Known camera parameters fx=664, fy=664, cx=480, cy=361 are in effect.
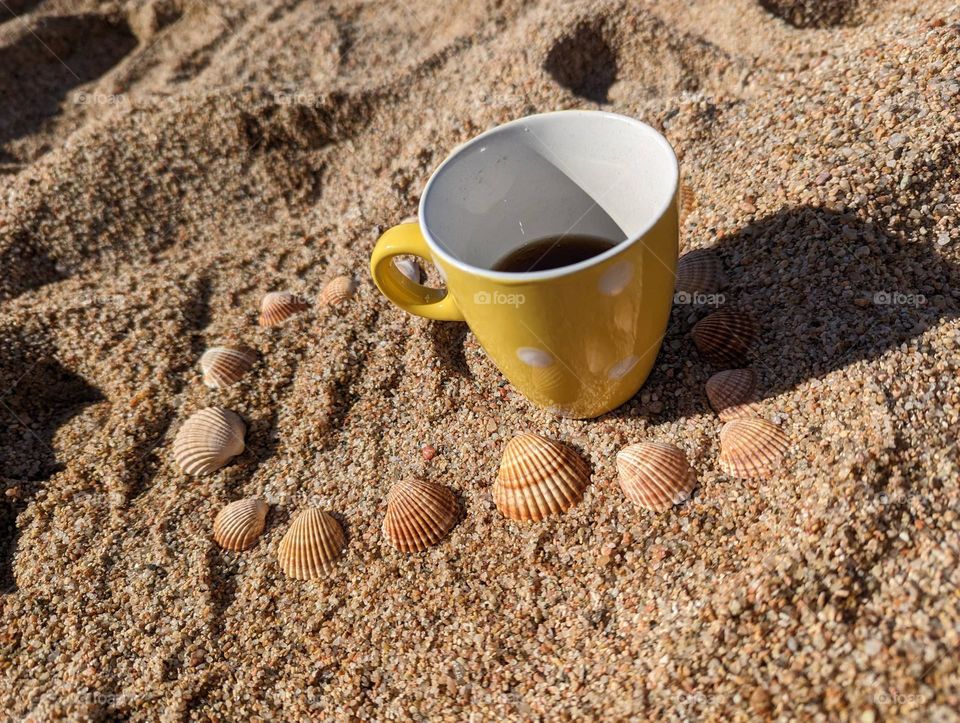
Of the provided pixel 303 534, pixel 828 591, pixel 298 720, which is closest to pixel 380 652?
pixel 298 720

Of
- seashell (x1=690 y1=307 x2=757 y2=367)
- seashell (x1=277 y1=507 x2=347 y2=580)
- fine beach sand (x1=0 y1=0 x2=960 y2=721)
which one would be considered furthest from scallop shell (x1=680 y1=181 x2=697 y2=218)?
seashell (x1=277 y1=507 x2=347 y2=580)

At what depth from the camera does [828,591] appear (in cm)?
142

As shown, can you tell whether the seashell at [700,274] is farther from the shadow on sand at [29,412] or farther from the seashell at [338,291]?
the shadow on sand at [29,412]

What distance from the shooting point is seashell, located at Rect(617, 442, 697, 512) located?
177 cm

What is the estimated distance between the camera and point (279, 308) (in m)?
2.64

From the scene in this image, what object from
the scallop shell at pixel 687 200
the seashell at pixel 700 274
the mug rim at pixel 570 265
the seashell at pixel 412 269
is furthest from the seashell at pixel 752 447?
the seashell at pixel 412 269

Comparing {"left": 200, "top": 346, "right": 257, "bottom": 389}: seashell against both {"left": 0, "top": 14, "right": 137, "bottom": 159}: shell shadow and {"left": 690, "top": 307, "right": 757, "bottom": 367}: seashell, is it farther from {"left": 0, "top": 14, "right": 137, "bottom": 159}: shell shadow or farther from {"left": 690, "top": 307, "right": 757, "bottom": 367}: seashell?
{"left": 0, "top": 14, "right": 137, "bottom": 159}: shell shadow

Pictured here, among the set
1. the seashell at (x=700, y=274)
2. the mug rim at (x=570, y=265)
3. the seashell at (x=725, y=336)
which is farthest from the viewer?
the seashell at (x=700, y=274)

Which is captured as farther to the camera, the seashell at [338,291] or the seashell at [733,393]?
the seashell at [338,291]

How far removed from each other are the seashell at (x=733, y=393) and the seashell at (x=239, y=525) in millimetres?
1431

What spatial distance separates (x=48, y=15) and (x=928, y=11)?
5755 mm

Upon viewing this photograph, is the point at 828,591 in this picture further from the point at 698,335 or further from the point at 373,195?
the point at 373,195

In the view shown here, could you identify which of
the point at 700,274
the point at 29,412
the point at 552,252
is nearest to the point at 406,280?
the point at 552,252

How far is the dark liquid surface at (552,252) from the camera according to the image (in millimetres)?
1852
